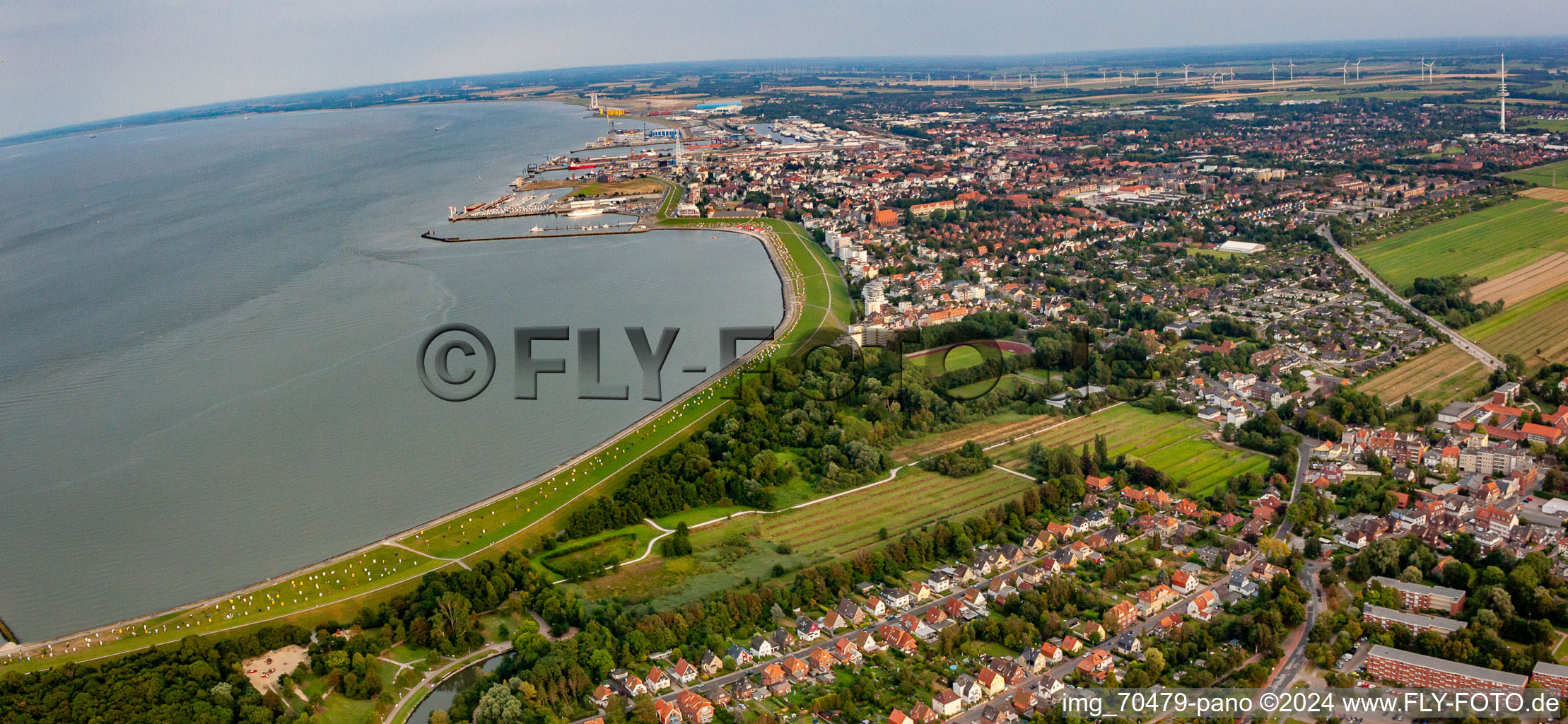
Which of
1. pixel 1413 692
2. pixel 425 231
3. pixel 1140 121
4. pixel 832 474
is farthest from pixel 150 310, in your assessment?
pixel 1140 121

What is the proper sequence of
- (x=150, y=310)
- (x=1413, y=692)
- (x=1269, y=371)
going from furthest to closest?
(x=150, y=310)
(x=1269, y=371)
(x=1413, y=692)

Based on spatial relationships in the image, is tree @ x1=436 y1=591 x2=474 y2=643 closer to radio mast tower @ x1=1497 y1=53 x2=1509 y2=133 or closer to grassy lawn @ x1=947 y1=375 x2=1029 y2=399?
grassy lawn @ x1=947 y1=375 x2=1029 y2=399

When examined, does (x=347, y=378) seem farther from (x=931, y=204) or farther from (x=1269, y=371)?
(x=931, y=204)

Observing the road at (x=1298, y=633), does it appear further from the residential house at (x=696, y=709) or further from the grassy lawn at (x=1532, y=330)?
the grassy lawn at (x=1532, y=330)

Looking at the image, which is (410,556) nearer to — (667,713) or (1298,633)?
(667,713)

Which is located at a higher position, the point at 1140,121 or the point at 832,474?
the point at 1140,121

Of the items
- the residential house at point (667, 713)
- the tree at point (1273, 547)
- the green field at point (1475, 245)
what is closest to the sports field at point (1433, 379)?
the green field at point (1475, 245)

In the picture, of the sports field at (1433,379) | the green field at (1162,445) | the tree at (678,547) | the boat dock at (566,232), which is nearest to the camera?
the tree at (678,547)
